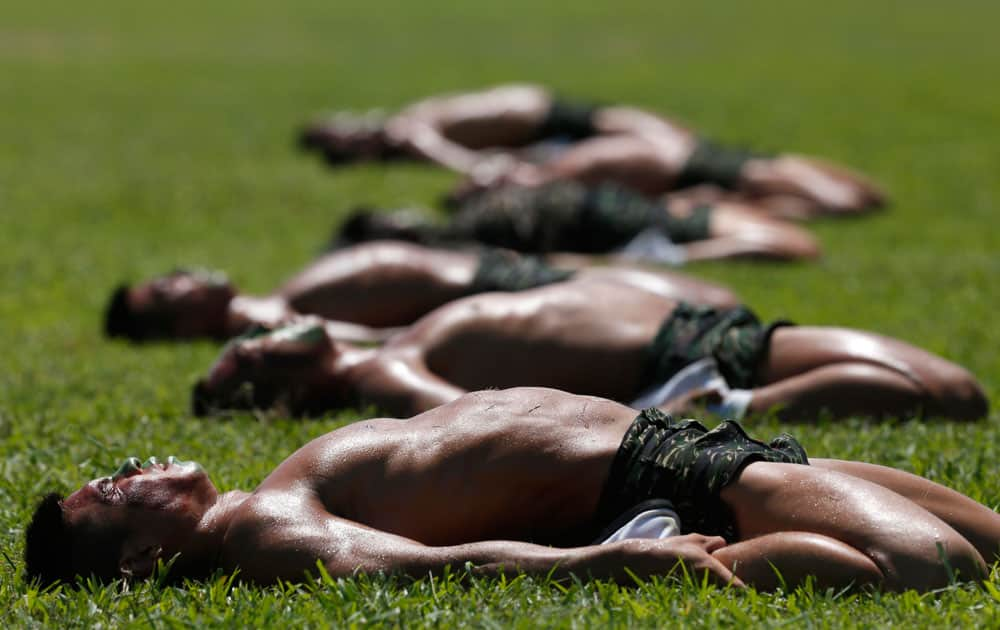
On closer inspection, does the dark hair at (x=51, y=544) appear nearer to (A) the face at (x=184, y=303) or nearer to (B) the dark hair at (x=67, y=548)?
(B) the dark hair at (x=67, y=548)

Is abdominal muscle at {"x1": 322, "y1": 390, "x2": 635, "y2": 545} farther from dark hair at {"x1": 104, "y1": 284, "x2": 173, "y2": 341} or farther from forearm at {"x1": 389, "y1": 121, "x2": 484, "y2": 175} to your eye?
forearm at {"x1": 389, "y1": 121, "x2": 484, "y2": 175}

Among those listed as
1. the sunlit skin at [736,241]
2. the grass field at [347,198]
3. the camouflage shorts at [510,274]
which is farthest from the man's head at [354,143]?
the camouflage shorts at [510,274]

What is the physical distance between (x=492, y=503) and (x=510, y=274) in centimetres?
294

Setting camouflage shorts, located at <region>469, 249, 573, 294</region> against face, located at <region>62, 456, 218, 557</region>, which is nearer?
face, located at <region>62, 456, 218, 557</region>

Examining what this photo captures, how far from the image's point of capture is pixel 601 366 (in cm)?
564

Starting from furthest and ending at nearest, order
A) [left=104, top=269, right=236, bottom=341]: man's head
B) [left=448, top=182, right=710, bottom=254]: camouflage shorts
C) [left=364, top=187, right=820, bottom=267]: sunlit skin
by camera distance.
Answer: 1. [left=364, top=187, right=820, bottom=267]: sunlit skin
2. [left=448, top=182, right=710, bottom=254]: camouflage shorts
3. [left=104, top=269, right=236, bottom=341]: man's head

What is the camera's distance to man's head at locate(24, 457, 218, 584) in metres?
3.94

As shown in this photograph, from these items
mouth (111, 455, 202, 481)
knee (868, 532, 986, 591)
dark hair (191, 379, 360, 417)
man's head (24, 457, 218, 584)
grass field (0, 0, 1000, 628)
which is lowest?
grass field (0, 0, 1000, 628)

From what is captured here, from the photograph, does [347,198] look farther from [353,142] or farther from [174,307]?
[174,307]

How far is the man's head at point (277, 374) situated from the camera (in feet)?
18.4

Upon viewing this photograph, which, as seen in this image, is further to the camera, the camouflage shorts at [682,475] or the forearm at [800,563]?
the camouflage shorts at [682,475]

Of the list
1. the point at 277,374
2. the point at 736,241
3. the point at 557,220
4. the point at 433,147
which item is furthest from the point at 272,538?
the point at 433,147

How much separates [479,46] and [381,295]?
16.5 metres

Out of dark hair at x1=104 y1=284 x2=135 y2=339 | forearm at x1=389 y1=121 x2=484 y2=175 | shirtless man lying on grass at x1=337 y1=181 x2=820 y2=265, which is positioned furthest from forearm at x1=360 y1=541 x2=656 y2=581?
forearm at x1=389 y1=121 x2=484 y2=175
